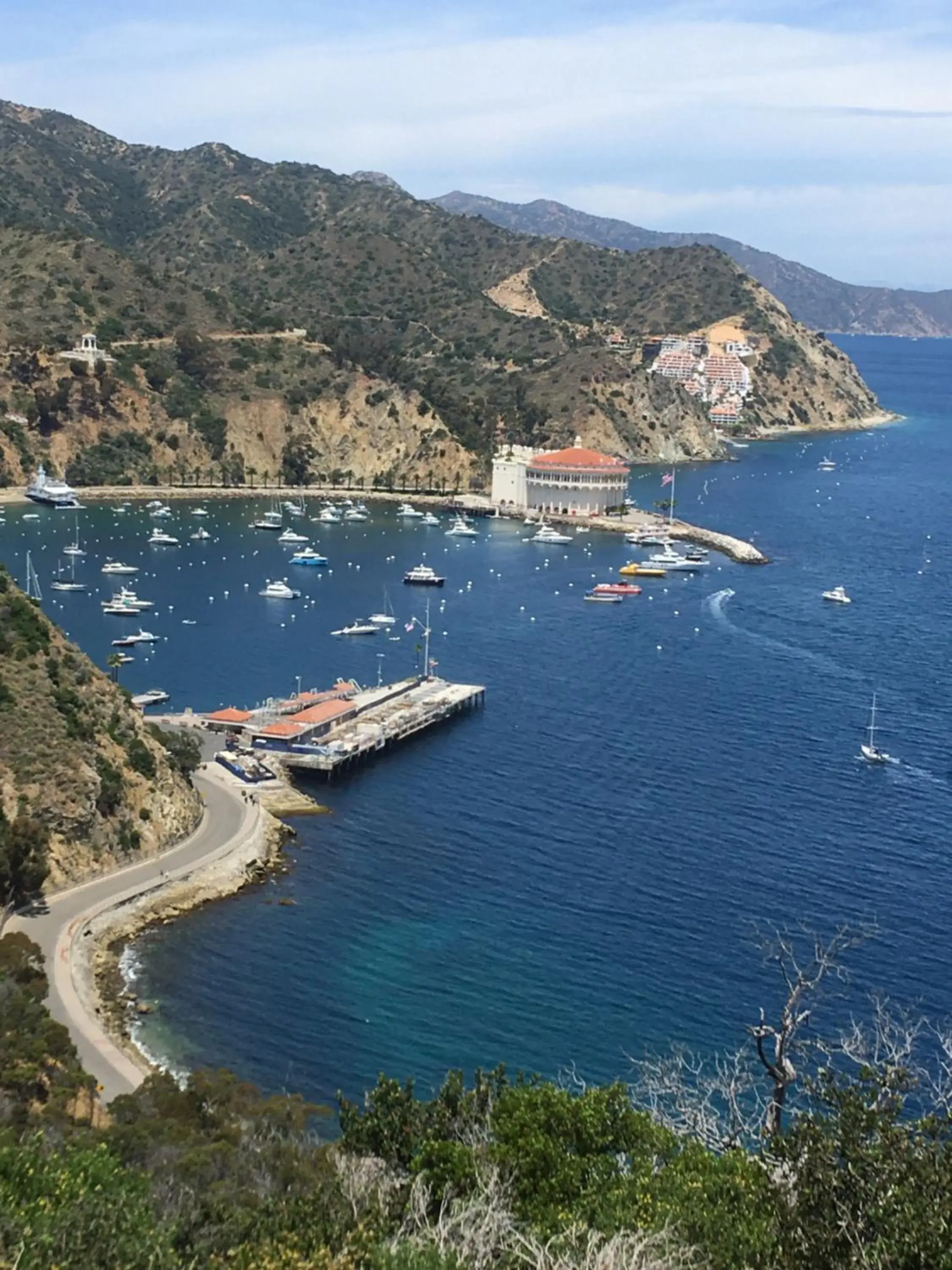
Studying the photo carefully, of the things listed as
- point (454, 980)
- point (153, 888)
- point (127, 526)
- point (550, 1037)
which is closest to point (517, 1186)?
point (550, 1037)

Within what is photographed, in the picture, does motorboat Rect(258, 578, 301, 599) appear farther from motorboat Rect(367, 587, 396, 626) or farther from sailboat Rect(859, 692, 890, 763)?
sailboat Rect(859, 692, 890, 763)

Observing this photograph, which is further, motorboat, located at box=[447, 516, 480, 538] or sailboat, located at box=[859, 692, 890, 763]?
motorboat, located at box=[447, 516, 480, 538]

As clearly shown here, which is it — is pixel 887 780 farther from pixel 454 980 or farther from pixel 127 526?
pixel 127 526

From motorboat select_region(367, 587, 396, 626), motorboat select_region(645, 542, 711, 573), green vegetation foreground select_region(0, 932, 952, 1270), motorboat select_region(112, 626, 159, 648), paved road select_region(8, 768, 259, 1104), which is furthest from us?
motorboat select_region(645, 542, 711, 573)

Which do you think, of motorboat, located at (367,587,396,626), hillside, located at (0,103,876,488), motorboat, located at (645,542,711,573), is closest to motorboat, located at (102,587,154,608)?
motorboat, located at (367,587,396,626)

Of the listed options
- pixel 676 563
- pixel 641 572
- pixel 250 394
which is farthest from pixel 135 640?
pixel 250 394

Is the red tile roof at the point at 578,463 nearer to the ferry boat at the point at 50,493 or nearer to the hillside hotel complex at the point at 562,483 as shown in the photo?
the hillside hotel complex at the point at 562,483
